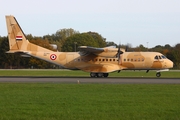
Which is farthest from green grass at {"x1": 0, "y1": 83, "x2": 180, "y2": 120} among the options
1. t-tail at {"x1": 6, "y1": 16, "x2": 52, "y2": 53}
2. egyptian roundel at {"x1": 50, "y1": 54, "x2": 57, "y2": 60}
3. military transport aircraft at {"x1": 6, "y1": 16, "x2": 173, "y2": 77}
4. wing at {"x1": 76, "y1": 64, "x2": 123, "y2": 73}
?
t-tail at {"x1": 6, "y1": 16, "x2": 52, "y2": 53}

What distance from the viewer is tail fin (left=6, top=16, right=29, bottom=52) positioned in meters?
42.8

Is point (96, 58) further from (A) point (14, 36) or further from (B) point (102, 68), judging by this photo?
(A) point (14, 36)

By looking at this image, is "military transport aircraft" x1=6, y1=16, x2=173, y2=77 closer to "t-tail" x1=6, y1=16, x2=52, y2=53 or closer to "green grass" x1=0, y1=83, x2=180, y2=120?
"t-tail" x1=6, y1=16, x2=52, y2=53

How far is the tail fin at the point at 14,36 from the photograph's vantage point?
42750mm

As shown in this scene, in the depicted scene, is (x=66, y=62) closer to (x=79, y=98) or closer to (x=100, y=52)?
(x=100, y=52)

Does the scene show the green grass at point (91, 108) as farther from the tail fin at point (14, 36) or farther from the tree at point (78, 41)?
the tree at point (78, 41)

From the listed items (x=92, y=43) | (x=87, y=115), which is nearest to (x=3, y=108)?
(x=87, y=115)

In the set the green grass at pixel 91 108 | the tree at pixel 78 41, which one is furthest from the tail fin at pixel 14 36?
the tree at pixel 78 41

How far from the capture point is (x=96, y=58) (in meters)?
41.9

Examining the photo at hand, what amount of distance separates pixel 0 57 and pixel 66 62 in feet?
190

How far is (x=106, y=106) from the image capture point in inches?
606

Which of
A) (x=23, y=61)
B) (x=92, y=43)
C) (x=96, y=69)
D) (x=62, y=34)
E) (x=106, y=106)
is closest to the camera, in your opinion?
(x=106, y=106)

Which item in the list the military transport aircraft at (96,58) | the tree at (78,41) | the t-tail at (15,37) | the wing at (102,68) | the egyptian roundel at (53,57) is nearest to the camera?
Result: the wing at (102,68)

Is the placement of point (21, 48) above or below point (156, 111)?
above
